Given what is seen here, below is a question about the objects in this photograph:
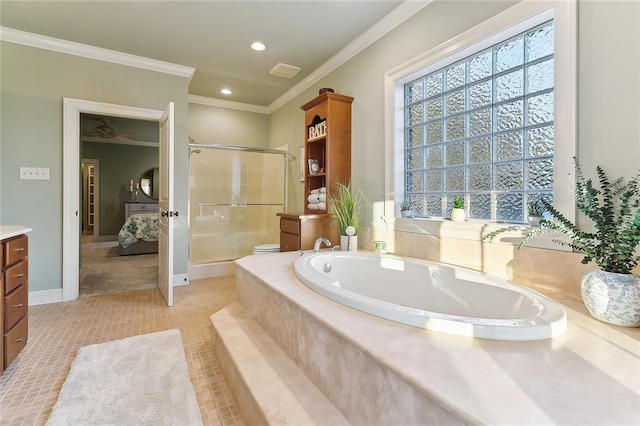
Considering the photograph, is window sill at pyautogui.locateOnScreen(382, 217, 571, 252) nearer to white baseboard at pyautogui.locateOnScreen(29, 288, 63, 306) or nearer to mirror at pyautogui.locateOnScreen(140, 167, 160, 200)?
white baseboard at pyautogui.locateOnScreen(29, 288, 63, 306)

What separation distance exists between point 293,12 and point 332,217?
1.70m

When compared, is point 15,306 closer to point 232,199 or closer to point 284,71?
point 232,199

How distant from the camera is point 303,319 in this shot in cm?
123

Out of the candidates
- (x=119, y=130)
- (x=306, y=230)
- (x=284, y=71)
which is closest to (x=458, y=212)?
(x=306, y=230)

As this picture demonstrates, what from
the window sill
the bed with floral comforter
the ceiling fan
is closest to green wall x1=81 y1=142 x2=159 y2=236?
the ceiling fan

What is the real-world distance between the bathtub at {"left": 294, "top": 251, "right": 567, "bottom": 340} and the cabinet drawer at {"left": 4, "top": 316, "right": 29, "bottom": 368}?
156 centimetres

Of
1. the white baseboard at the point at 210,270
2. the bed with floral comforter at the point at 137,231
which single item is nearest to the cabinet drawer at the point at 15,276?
the white baseboard at the point at 210,270

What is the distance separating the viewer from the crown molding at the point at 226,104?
4.17 m

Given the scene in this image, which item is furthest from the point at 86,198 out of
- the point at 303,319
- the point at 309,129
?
the point at 303,319

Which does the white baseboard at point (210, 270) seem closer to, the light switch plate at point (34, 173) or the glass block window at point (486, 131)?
the light switch plate at point (34, 173)

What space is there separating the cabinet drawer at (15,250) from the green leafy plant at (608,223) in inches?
103

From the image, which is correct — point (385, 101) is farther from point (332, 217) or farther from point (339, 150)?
point (332, 217)

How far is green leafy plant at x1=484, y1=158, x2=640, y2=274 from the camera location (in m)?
1.11

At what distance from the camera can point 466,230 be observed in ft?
6.12
